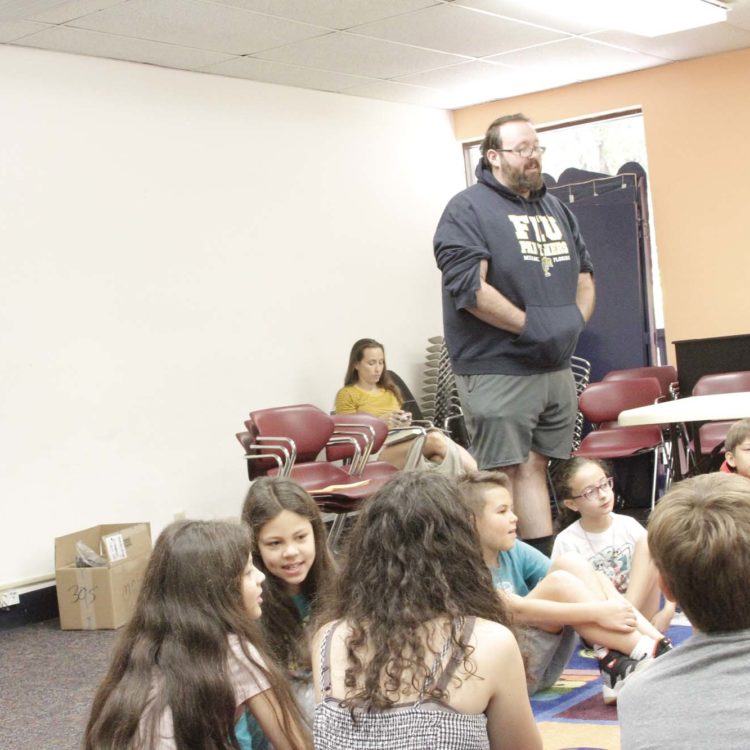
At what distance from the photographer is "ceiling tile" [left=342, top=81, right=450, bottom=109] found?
744 cm

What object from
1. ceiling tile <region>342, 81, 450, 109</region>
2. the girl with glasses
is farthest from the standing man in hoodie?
ceiling tile <region>342, 81, 450, 109</region>

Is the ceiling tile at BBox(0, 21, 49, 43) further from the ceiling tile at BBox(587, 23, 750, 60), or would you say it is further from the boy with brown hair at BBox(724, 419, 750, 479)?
the boy with brown hair at BBox(724, 419, 750, 479)

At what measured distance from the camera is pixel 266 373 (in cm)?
685

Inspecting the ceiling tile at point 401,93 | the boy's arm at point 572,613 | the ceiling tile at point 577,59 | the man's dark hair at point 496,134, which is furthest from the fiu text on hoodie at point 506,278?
the ceiling tile at point 401,93

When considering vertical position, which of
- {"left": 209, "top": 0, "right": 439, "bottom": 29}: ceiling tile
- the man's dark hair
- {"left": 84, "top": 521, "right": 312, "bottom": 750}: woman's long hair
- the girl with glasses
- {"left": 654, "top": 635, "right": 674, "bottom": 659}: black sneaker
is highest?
{"left": 209, "top": 0, "right": 439, "bottom": 29}: ceiling tile

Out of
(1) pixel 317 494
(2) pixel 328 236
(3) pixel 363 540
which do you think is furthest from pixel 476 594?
(2) pixel 328 236

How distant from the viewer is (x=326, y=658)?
1857 millimetres

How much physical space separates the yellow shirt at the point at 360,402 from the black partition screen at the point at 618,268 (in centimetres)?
161

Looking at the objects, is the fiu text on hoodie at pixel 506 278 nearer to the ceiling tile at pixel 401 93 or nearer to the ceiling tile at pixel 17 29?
the ceiling tile at pixel 17 29

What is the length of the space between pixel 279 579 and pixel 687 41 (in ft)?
17.1

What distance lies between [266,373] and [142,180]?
138 centimetres

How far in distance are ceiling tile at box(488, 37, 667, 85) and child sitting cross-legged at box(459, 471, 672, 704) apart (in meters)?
4.18

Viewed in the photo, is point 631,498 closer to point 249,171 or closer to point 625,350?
point 625,350

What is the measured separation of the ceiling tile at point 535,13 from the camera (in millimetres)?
5773
